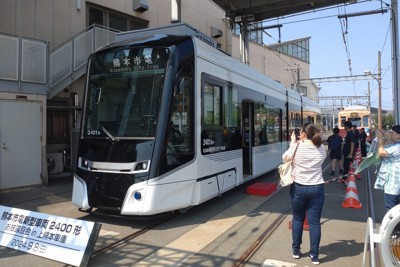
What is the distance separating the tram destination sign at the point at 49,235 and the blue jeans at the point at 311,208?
261 cm

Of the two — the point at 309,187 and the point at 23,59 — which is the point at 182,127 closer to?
the point at 309,187

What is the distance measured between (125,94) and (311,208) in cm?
371

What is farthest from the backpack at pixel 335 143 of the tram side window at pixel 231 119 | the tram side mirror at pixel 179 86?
the tram side mirror at pixel 179 86

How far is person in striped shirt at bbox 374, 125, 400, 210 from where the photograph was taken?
5504 millimetres

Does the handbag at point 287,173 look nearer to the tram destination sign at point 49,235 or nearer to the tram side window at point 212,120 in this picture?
the tram side window at point 212,120

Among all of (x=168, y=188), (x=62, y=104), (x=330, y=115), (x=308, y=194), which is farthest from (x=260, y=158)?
(x=330, y=115)

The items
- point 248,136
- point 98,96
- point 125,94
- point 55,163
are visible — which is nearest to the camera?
point 125,94

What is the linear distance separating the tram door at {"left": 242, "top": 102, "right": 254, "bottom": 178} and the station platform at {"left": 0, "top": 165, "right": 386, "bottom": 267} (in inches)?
30.5

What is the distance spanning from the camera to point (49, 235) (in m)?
5.13

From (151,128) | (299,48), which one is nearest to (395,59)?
(151,128)

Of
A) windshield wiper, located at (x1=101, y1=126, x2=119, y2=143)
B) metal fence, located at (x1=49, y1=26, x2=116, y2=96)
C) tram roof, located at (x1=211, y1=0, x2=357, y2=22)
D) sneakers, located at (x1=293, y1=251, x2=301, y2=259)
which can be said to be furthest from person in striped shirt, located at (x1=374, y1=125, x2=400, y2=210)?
tram roof, located at (x1=211, y1=0, x2=357, y2=22)

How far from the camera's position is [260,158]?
36.6 ft

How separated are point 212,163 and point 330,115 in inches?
2313

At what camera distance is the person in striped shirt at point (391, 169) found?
18.1ft
